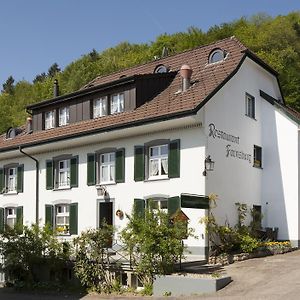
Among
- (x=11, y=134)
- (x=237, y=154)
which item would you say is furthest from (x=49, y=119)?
(x=237, y=154)

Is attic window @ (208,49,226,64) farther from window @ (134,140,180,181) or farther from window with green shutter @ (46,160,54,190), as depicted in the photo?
window with green shutter @ (46,160,54,190)

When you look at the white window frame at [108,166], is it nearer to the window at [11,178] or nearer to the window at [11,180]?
the window at [11,178]

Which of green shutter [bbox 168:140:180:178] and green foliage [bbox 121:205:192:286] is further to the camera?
green shutter [bbox 168:140:180:178]

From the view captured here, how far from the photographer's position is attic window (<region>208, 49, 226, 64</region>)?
75.9 ft

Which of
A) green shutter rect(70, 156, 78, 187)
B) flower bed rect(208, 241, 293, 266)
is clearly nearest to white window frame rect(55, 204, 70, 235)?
green shutter rect(70, 156, 78, 187)

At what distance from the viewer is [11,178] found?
2919cm

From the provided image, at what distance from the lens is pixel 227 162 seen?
837 inches

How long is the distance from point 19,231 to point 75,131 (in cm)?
596

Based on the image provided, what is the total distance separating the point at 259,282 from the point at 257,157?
916 cm

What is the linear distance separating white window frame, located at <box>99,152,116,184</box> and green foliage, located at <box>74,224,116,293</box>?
5.47 m

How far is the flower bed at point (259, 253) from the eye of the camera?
19016mm

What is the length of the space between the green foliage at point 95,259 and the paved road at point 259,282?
31.8 inches

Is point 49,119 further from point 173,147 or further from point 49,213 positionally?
point 173,147

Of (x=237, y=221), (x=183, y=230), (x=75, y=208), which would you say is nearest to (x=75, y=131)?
(x=75, y=208)
